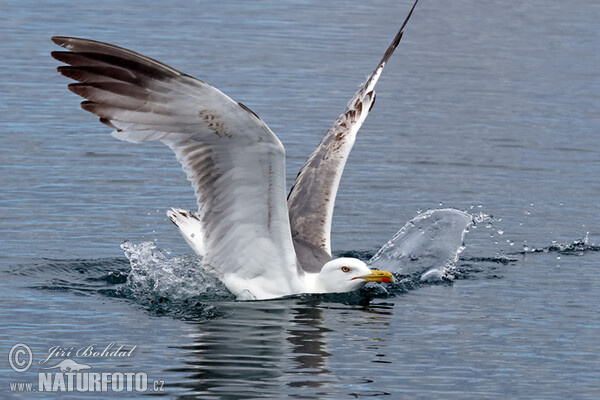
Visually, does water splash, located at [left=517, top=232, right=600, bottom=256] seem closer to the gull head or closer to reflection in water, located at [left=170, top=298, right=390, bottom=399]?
the gull head

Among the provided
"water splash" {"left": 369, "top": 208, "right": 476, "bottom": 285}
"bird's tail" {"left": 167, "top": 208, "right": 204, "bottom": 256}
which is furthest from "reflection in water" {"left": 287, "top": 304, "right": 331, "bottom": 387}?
"water splash" {"left": 369, "top": 208, "right": 476, "bottom": 285}

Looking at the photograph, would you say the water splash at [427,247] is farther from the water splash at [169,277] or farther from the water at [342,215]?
the water splash at [169,277]

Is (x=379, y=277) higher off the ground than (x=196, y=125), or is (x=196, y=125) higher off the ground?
(x=196, y=125)

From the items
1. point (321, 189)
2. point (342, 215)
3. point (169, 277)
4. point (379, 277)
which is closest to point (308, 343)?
point (379, 277)

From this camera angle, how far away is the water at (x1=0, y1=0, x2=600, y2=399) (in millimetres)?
10648

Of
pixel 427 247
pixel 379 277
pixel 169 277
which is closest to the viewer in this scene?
pixel 379 277

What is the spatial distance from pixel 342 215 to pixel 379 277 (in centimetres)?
364

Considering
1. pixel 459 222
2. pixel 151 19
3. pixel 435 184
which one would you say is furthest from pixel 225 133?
pixel 151 19

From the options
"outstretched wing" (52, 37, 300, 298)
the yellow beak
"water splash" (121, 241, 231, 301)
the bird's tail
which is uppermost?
Result: "outstretched wing" (52, 37, 300, 298)

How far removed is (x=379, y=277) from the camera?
12.6m

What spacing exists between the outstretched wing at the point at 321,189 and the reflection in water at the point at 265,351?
953 mm

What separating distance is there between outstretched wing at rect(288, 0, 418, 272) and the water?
0.86 metres

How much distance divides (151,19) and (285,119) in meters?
11.5

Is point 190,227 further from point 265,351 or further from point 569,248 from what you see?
point 569,248
